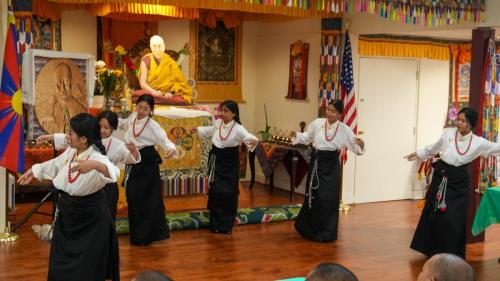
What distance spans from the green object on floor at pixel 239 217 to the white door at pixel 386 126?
142 centimetres

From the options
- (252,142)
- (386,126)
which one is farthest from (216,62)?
(252,142)

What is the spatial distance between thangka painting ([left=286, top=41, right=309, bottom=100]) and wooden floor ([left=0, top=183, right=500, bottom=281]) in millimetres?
2292

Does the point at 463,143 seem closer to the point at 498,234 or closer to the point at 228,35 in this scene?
the point at 498,234

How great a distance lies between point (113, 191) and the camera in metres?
6.17

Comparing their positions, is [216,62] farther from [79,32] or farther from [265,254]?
[265,254]

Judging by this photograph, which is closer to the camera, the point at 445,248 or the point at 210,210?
the point at 445,248

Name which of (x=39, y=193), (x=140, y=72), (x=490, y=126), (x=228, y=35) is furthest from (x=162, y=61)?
(x=490, y=126)

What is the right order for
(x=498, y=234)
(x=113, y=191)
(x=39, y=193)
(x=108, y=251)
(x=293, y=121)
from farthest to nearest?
(x=293, y=121)
(x=39, y=193)
(x=498, y=234)
(x=113, y=191)
(x=108, y=251)

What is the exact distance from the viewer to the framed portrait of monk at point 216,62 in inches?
409

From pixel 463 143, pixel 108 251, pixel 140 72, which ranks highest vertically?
pixel 140 72

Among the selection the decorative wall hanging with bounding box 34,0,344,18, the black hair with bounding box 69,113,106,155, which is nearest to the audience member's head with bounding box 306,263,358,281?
the black hair with bounding box 69,113,106,155

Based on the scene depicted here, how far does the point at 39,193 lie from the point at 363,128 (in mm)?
4292

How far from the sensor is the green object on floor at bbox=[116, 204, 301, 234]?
7648 mm

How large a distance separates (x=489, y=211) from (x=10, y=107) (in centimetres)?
460
